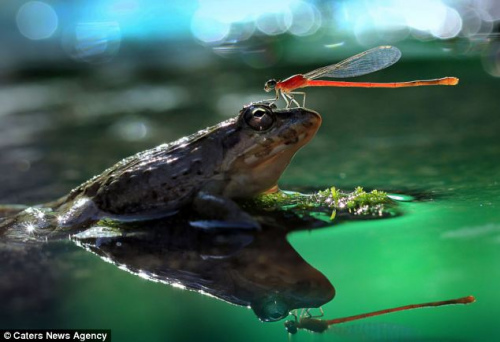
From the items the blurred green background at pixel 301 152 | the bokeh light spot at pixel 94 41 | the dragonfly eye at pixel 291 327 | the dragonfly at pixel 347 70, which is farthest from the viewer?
the bokeh light spot at pixel 94 41

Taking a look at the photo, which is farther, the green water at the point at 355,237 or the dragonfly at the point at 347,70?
the dragonfly at the point at 347,70

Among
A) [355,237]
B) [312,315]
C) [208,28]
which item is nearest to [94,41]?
[208,28]

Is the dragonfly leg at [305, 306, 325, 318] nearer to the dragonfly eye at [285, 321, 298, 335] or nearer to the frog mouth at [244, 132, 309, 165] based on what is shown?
the dragonfly eye at [285, 321, 298, 335]

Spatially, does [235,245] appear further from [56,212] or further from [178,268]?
[56,212]

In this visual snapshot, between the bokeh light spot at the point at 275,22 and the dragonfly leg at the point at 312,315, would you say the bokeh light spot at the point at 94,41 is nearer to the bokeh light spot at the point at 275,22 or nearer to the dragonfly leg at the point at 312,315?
the bokeh light spot at the point at 275,22

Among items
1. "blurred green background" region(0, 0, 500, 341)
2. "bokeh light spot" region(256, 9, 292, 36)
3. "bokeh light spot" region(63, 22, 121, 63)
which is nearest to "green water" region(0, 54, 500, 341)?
"blurred green background" region(0, 0, 500, 341)

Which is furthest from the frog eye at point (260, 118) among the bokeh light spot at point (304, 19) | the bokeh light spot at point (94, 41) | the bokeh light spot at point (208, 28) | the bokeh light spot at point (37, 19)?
the bokeh light spot at point (37, 19)

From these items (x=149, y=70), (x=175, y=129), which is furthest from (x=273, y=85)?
(x=149, y=70)

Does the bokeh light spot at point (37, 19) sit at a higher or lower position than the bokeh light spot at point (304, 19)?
higher
